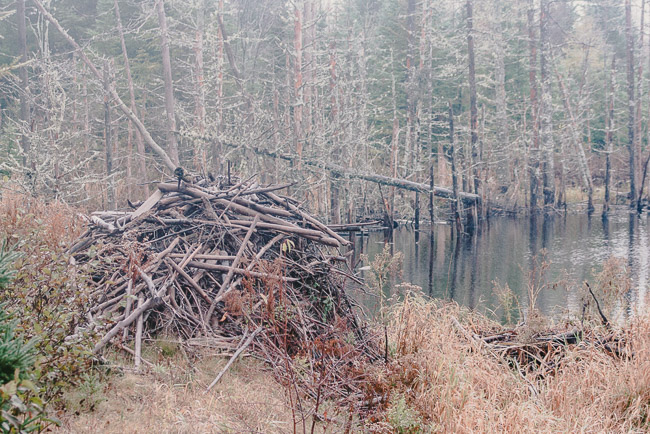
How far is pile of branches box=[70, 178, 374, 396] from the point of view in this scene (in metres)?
5.71

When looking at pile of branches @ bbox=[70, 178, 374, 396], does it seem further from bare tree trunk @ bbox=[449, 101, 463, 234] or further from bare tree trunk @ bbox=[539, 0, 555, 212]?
bare tree trunk @ bbox=[539, 0, 555, 212]

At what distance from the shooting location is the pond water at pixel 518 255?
12.8m

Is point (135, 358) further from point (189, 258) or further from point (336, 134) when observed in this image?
point (336, 134)

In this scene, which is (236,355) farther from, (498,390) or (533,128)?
(533,128)

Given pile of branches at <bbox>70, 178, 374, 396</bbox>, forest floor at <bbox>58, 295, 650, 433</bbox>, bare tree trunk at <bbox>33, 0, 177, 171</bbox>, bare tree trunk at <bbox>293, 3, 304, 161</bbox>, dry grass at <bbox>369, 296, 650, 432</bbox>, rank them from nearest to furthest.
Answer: forest floor at <bbox>58, 295, 650, 433</bbox> → dry grass at <bbox>369, 296, 650, 432</bbox> → pile of branches at <bbox>70, 178, 374, 396</bbox> → bare tree trunk at <bbox>33, 0, 177, 171</bbox> → bare tree trunk at <bbox>293, 3, 304, 161</bbox>

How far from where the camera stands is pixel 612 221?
25328 millimetres

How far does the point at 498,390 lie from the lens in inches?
228

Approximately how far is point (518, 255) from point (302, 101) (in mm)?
8543

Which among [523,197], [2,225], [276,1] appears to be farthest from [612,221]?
[2,225]

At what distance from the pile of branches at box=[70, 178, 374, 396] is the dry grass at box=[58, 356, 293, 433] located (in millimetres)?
336

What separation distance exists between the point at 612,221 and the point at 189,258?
23985 mm

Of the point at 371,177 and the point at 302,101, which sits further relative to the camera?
the point at 371,177

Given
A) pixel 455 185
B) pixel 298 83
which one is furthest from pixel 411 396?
pixel 455 185

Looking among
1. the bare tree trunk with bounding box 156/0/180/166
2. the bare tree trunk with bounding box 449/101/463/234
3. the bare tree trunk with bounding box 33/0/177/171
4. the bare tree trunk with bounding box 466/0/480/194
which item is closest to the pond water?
the bare tree trunk with bounding box 449/101/463/234
